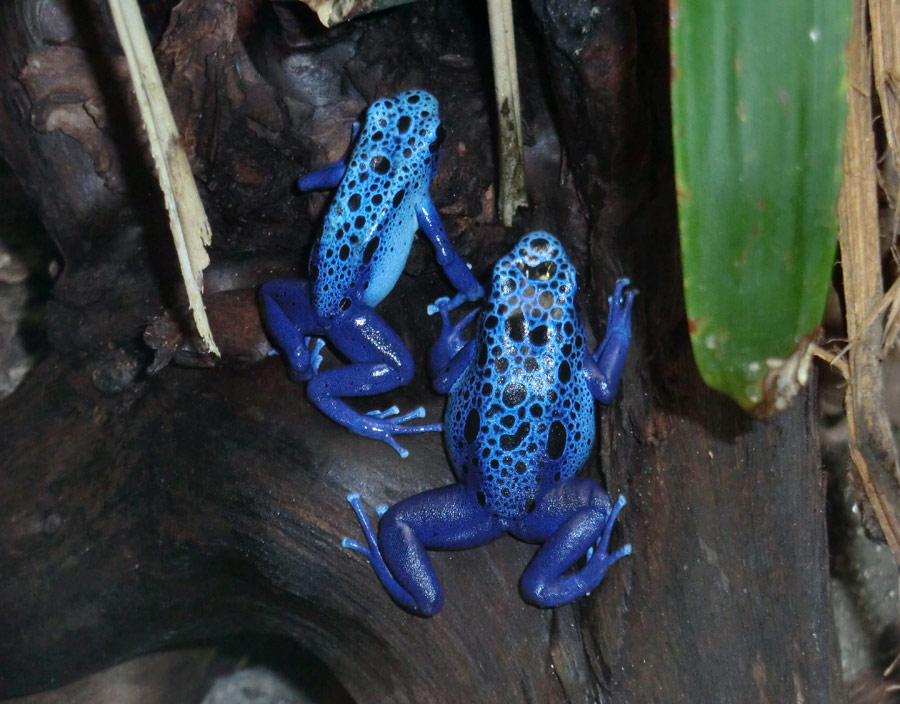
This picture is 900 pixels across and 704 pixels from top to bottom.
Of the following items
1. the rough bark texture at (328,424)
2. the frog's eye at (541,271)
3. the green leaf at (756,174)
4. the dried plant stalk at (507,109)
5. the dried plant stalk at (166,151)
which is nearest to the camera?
the green leaf at (756,174)

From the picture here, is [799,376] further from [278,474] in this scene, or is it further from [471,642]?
[278,474]

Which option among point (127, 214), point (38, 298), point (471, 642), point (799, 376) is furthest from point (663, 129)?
point (38, 298)

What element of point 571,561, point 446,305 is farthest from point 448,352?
point 571,561

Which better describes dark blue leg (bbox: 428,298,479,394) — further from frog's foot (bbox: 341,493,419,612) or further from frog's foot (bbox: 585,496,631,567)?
frog's foot (bbox: 585,496,631,567)

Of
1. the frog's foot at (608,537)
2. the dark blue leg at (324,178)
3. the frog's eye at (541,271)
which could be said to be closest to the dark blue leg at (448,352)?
the frog's eye at (541,271)

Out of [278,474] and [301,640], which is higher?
[278,474]

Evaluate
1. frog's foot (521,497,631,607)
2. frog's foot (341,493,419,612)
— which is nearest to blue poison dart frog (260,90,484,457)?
frog's foot (341,493,419,612)

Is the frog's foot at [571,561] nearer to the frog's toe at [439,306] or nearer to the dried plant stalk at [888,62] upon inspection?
the frog's toe at [439,306]

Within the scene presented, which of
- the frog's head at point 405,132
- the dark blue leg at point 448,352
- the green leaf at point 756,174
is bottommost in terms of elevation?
the dark blue leg at point 448,352
